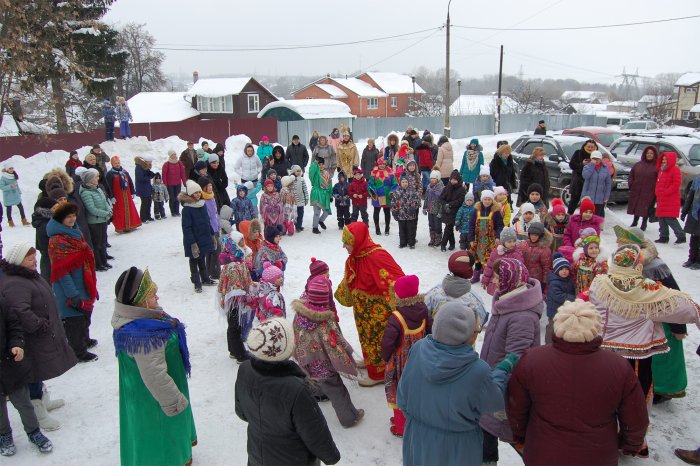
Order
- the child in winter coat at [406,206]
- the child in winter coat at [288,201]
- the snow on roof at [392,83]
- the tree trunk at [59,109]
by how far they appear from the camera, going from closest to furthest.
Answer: the child in winter coat at [406,206], the child in winter coat at [288,201], the tree trunk at [59,109], the snow on roof at [392,83]

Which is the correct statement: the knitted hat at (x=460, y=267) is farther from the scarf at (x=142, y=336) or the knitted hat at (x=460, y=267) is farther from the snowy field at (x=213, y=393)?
the scarf at (x=142, y=336)

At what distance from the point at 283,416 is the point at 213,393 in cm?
302

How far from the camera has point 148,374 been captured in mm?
3713

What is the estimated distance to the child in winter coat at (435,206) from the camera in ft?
33.8

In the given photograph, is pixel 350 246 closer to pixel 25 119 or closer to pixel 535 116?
pixel 25 119

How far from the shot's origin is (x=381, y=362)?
5574 millimetres

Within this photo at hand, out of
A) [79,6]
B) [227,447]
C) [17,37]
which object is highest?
[79,6]

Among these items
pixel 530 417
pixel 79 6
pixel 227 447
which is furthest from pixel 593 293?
pixel 79 6

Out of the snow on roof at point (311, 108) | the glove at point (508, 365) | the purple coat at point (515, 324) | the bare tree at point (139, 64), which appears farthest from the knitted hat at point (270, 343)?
the bare tree at point (139, 64)

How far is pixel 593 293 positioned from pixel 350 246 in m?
2.34

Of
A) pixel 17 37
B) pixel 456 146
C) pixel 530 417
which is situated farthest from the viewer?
pixel 456 146

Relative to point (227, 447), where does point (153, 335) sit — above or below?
above

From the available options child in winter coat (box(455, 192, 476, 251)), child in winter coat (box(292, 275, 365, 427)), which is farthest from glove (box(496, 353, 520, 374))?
child in winter coat (box(455, 192, 476, 251))

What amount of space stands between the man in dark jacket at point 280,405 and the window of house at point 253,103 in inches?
1718
